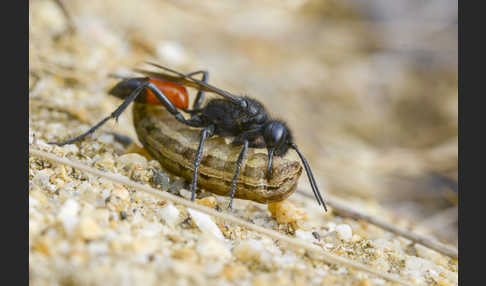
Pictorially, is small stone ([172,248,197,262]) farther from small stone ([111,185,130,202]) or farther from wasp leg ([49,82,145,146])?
wasp leg ([49,82,145,146])

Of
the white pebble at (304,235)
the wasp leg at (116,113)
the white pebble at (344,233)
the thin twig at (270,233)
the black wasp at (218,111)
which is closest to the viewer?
the thin twig at (270,233)

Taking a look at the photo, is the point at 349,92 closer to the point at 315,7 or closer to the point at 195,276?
the point at 315,7

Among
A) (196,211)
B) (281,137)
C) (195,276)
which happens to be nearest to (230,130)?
(281,137)

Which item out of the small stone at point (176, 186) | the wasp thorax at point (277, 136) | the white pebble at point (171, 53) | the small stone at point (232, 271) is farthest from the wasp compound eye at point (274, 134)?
the white pebble at point (171, 53)

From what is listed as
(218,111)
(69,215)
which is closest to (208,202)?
(69,215)

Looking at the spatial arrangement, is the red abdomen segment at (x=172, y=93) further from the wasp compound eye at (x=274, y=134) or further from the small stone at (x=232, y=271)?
the small stone at (x=232, y=271)

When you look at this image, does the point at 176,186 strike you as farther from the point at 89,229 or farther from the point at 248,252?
the point at 89,229
